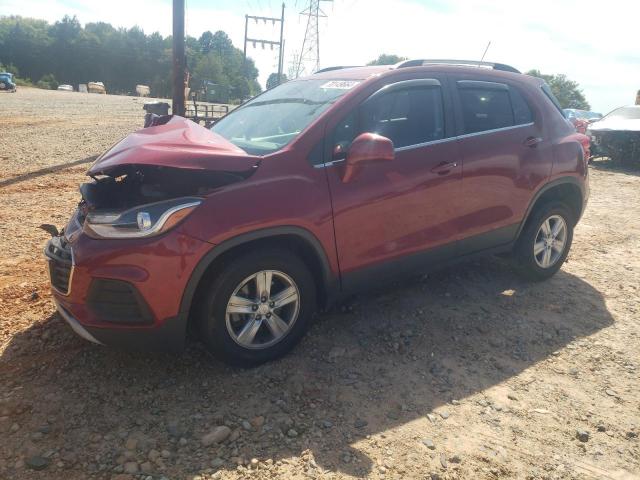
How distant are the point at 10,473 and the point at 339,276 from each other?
2.02 meters

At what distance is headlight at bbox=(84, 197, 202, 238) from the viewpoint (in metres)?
2.62

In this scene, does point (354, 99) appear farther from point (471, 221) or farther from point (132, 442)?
point (132, 442)

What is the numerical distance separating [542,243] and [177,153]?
3408 millimetres

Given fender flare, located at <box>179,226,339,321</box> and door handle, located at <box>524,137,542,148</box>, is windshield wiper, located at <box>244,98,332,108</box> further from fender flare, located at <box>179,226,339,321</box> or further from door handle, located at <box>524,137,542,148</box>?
door handle, located at <box>524,137,542,148</box>

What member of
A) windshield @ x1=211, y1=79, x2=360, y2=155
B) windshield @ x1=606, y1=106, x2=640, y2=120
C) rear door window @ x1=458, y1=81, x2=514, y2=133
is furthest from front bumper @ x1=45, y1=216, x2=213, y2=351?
windshield @ x1=606, y1=106, x2=640, y2=120

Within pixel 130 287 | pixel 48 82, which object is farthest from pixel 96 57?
pixel 130 287

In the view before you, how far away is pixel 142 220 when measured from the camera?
2633 millimetres

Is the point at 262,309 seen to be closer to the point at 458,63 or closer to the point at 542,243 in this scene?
the point at 458,63

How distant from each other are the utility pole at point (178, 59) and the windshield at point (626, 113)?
1188 cm

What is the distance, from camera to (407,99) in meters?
3.62

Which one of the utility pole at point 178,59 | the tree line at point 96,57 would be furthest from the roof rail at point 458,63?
the tree line at point 96,57

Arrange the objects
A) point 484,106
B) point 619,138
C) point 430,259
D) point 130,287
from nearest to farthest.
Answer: point 130,287, point 430,259, point 484,106, point 619,138

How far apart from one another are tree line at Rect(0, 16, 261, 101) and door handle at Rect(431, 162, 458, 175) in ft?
278

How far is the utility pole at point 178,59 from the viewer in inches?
397
